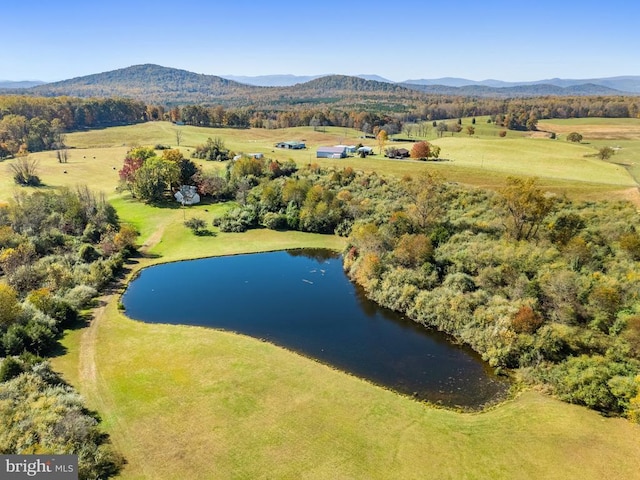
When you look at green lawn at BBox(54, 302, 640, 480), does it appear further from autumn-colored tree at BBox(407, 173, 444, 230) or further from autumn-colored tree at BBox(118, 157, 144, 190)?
autumn-colored tree at BBox(118, 157, 144, 190)

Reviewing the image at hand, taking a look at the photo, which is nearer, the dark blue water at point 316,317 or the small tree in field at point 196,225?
the dark blue water at point 316,317

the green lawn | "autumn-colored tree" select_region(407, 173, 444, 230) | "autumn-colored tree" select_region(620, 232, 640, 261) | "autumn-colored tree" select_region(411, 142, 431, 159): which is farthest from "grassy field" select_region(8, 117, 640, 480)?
"autumn-colored tree" select_region(411, 142, 431, 159)

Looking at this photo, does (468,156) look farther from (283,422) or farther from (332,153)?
(283,422)

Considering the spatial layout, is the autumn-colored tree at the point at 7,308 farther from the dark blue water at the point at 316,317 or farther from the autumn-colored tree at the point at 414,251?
the autumn-colored tree at the point at 414,251

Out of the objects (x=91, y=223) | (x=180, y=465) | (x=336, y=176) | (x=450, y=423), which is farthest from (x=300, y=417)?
(x=336, y=176)

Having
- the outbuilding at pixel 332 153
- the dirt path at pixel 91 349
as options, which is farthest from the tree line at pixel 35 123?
the dirt path at pixel 91 349

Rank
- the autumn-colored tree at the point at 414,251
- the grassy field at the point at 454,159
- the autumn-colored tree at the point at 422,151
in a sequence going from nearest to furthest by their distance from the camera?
1. the autumn-colored tree at the point at 414,251
2. the grassy field at the point at 454,159
3. the autumn-colored tree at the point at 422,151
